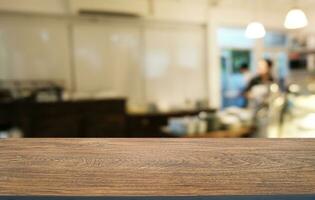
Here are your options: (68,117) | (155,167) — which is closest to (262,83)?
(68,117)

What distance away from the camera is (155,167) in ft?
2.63

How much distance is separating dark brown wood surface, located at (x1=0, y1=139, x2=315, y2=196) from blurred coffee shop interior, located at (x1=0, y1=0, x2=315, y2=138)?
2.14 meters

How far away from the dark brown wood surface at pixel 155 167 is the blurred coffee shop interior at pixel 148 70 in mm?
2145

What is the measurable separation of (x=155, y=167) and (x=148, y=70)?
4.68m

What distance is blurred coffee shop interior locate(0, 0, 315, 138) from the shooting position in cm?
357

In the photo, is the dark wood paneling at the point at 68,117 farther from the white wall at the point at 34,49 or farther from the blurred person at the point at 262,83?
the blurred person at the point at 262,83

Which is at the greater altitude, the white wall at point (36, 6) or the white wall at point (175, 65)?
the white wall at point (36, 6)

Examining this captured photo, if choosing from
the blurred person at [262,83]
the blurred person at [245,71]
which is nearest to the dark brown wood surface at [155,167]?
the blurred person at [262,83]

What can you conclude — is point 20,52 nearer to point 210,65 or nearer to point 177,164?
point 210,65

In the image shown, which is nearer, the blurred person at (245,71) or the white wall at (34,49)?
the white wall at (34,49)

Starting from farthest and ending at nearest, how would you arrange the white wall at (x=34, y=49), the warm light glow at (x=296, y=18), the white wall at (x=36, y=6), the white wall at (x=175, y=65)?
the white wall at (x=175, y=65), the white wall at (x=34, y=49), the white wall at (x=36, y=6), the warm light glow at (x=296, y=18)

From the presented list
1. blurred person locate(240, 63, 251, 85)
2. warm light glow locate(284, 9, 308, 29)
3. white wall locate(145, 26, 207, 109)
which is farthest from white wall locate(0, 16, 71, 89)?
blurred person locate(240, 63, 251, 85)

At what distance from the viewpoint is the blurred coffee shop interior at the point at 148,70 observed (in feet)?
11.7

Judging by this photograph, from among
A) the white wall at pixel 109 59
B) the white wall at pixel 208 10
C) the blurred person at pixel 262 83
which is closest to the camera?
the blurred person at pixel 262 83
